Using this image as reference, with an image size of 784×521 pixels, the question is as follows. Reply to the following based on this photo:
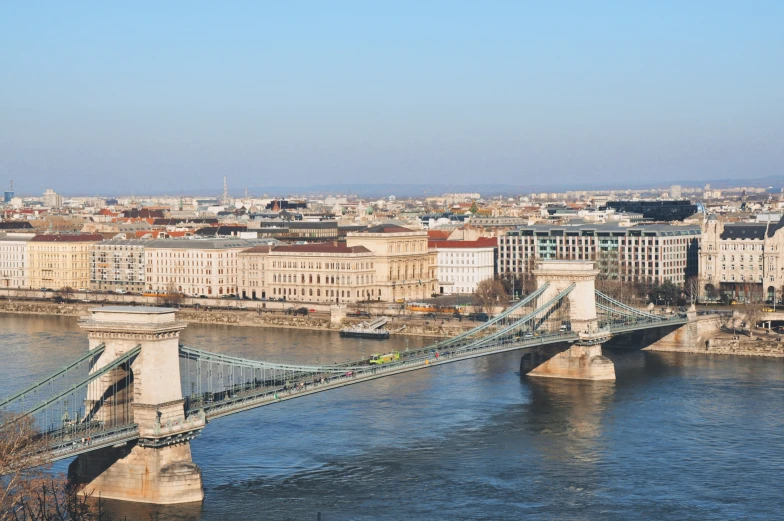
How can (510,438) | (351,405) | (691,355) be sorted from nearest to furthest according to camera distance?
1. (510,438)
2. (351,405)
3. (691,355)

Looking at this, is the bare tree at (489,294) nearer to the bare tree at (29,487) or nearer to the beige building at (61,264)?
the beige building at (61,264)

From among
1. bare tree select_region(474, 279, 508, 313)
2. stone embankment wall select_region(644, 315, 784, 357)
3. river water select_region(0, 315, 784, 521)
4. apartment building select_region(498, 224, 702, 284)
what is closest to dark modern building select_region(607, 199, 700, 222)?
apartment building select_region(498, 224, 702, 284)

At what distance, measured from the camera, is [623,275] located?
58.3 m

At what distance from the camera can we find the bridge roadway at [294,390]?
22.3 m

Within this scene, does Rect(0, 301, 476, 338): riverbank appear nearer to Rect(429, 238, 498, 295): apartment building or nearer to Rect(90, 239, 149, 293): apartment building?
Rect(90, 239, 149, 293): apartment building

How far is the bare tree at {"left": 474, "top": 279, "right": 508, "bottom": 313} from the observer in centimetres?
5303

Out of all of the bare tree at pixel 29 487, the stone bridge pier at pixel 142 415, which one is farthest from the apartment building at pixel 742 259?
the bare tree at pixel 29 487

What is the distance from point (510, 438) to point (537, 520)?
22.3 feet

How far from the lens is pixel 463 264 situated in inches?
2480

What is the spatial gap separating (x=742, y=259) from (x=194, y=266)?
2397 centimetres

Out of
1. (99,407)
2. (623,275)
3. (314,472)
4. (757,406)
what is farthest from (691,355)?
(99,407)

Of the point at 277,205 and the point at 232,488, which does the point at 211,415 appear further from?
the point at 277,205

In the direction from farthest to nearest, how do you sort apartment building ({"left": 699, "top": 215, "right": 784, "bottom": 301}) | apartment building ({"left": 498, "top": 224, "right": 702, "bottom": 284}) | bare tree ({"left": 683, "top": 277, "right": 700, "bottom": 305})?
apartment building ({"left": 498, "top": 224, "right": 702, "bottom": 284}) → apartment building ({"left": 699, "top": 215, "right": 784, "bottom": 301}) → bare tree ({"left": 683, "top": 277, "right": 700, "bottom": 305})

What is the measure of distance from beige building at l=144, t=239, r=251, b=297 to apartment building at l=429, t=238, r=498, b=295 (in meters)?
8.95
